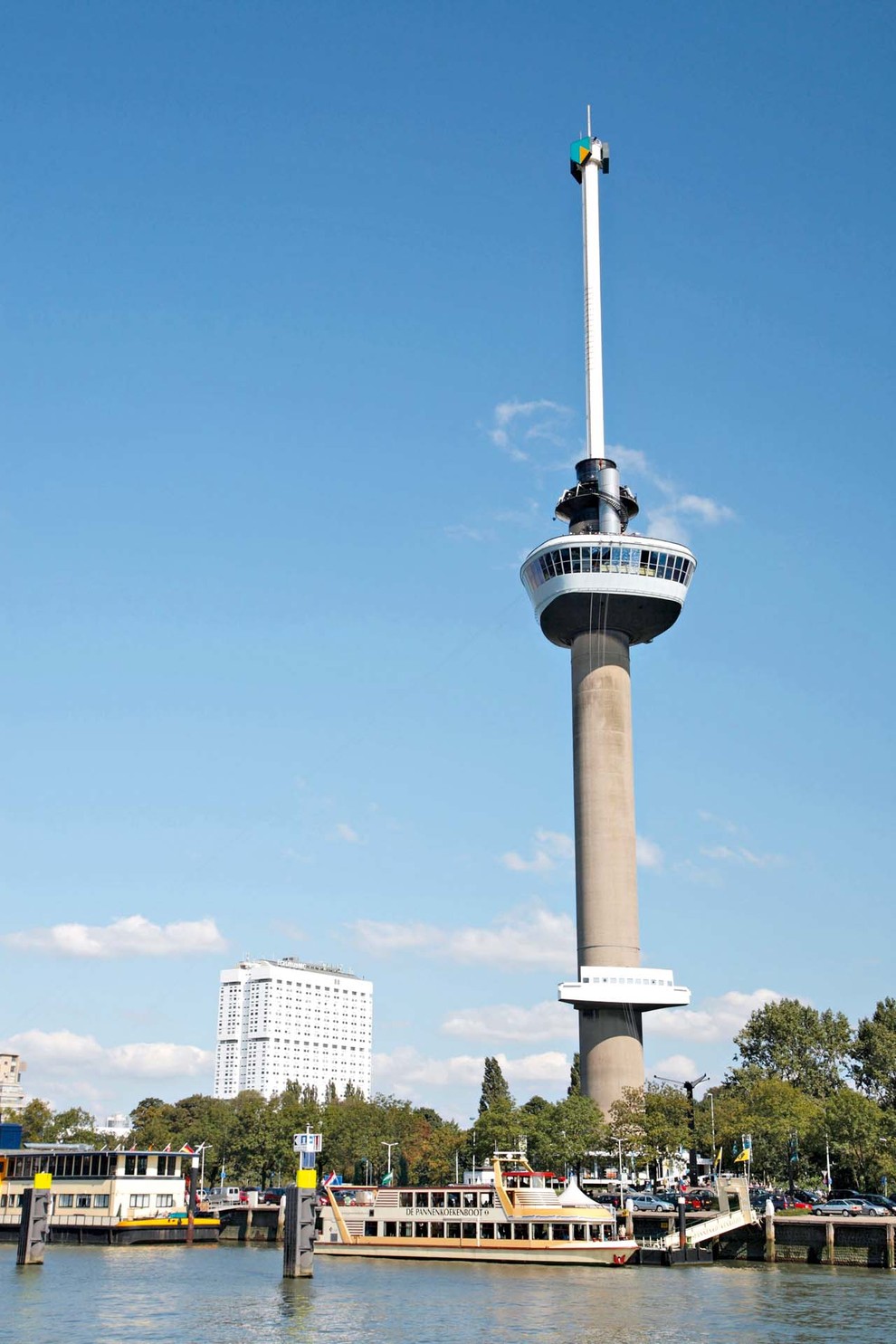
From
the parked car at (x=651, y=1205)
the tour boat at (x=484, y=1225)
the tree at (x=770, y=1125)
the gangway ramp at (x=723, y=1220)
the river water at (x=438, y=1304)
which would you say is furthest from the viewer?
the tree at (x=770, y=1125)

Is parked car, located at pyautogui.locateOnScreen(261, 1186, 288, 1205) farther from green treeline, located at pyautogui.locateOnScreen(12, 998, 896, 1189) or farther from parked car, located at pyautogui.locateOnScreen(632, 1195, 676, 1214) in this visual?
parked car, located at pyautogui.locateOnScreen(632, 1195, 676, 1214)

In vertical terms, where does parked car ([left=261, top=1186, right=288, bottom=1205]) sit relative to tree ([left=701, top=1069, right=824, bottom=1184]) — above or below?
below

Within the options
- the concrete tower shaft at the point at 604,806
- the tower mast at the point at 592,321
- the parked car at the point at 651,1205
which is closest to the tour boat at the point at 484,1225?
the parked car at the point at 651,1205

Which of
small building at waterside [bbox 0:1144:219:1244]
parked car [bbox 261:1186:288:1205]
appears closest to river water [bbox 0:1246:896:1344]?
small building at waterside [bbox 0:1144:219:1244]

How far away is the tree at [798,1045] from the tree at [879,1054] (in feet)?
6.56

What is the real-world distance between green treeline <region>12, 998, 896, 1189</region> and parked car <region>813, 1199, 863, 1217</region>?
76.2 ft

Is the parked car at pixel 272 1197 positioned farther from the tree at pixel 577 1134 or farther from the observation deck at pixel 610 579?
the observation deck at pixel 610 579

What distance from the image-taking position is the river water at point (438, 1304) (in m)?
57.1

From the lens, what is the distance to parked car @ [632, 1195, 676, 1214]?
10056 centimetres

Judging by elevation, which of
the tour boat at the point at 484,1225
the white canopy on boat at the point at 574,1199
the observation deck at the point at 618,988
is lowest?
the tour boat at the point at 484,1225

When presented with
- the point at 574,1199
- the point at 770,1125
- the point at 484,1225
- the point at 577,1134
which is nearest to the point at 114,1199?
the point at 484,1225

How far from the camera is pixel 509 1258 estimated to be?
8644 centimetres

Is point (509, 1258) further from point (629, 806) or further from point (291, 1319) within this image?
point (629, 806)

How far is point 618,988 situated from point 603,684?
33607 mm
